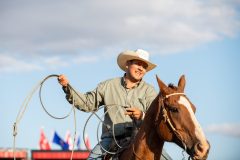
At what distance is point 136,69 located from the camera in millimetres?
9109

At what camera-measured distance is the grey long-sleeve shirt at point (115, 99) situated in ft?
29.4

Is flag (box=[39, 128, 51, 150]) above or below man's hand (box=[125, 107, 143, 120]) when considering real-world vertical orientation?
below

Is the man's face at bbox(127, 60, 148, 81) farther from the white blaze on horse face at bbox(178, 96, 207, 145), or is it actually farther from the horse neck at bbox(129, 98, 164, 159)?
the white blaze on horse face at bbox(178, 96, 207, 145)

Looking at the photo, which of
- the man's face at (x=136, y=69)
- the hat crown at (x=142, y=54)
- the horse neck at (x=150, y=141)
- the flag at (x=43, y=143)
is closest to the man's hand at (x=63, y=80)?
the man's face at (x=136, y=69)

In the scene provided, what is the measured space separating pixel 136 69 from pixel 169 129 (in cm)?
174

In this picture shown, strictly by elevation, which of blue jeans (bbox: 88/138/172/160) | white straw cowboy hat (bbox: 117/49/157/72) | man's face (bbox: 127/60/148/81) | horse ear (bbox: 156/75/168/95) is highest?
white straw cowboy hat (bbox: 117/49/157/72)

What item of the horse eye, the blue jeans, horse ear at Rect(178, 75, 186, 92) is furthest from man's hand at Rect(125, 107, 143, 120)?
the horse eye

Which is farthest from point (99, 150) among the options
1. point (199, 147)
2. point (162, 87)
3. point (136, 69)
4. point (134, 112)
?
point (199, 147)

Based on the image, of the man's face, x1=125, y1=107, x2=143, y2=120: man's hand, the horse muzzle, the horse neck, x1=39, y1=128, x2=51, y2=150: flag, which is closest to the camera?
the horse muzzle

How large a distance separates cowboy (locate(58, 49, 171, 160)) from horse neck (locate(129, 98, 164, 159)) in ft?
2.73

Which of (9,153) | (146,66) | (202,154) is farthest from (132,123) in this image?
(9,153)

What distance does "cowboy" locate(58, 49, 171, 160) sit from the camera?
8.89m

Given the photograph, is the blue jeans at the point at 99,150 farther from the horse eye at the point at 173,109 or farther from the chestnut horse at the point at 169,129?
Answer: the horse eye at the point at 173,109

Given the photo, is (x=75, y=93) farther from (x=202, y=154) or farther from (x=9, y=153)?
(x=9, y=153)
